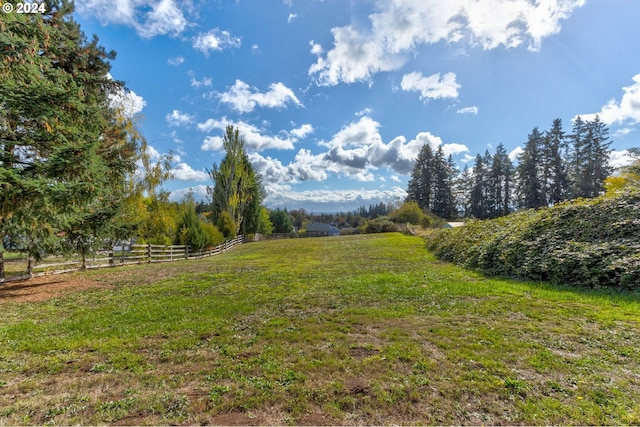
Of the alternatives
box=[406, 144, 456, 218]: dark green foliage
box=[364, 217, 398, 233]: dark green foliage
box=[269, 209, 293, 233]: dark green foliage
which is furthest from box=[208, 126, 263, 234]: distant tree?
box=[406, 144, 456, 218]: dark green foliage

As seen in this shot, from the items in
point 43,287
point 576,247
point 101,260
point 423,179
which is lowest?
point 43,287

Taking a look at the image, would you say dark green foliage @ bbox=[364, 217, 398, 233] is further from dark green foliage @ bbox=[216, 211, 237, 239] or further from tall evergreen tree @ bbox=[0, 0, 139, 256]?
tall evergreen tree @ bbox=[0, 0, 139, 256]

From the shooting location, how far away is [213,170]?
3150 cm

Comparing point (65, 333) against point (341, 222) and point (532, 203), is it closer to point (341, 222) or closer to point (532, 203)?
point (532, 203)

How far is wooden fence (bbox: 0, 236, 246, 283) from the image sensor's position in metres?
9.80

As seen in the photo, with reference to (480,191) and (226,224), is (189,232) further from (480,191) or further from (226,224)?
(480,191)

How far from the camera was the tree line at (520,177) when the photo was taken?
39719 millimetres

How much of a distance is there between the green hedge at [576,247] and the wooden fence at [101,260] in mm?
14950

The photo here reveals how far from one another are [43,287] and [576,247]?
49.3 feet

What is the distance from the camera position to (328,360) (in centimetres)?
343

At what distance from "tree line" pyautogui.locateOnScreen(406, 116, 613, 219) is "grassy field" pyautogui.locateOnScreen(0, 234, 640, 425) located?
42.5 metres

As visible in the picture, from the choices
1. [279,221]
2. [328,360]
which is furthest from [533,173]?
[328,360]

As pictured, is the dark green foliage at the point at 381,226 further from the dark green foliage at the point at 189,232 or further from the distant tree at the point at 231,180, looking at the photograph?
the dark green foliage at the point at 189,232

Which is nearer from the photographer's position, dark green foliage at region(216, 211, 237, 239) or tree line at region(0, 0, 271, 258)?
tree line at region(0, 0, 271, 258)
